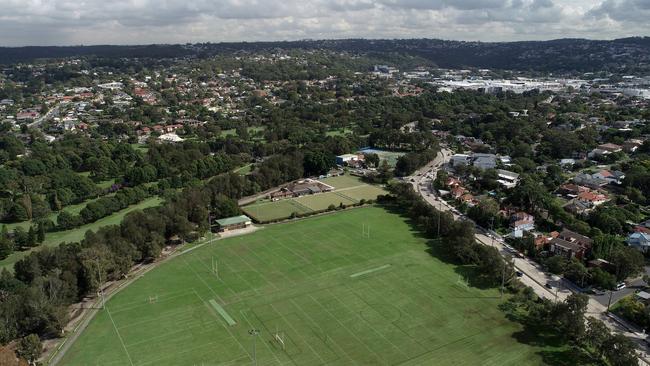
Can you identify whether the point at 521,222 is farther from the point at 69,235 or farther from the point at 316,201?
the point at 69,235

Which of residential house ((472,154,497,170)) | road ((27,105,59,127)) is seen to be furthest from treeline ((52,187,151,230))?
road ((27,105,59,127))

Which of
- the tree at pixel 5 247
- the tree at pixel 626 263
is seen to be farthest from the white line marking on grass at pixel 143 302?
the tree at pixel 626 263

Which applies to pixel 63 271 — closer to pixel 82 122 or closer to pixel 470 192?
pixel 470 192

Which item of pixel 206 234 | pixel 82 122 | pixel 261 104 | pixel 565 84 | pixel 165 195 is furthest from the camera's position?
pixel 565 84

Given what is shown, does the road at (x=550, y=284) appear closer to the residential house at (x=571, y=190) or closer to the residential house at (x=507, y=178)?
the residential house at (x=507, y=178)

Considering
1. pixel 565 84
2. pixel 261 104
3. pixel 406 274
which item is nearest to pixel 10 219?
pixel 406 274
